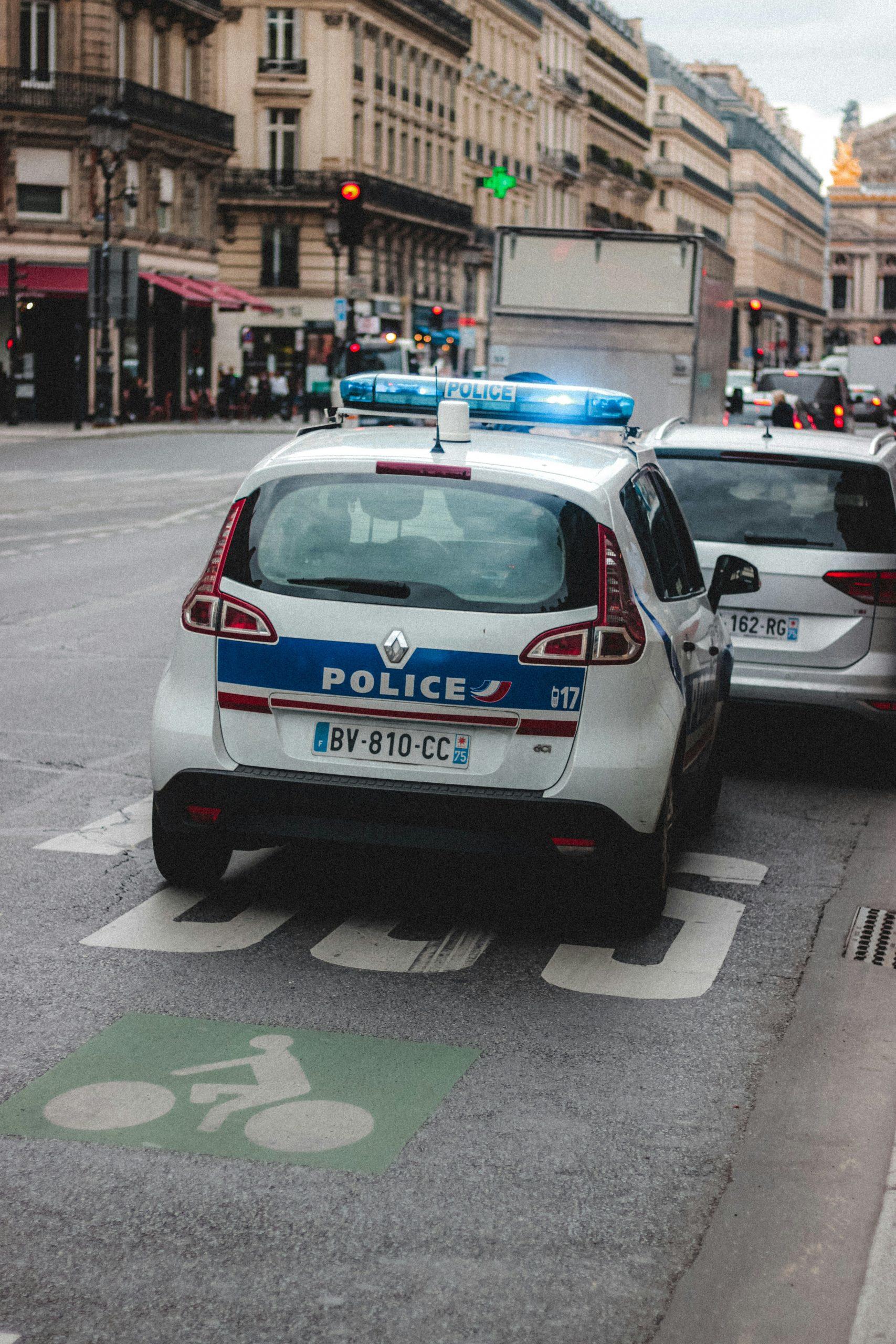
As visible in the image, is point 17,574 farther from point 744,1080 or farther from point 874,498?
point 744,1080

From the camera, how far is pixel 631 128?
118 meters

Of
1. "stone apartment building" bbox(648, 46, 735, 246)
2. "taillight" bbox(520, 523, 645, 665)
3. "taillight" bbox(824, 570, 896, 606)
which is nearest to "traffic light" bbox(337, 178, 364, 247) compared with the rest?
"taillight" bbox(824, 570, 896, 606)

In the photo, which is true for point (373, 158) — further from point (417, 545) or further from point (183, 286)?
point (417, 545)

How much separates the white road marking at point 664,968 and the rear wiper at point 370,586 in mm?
1186

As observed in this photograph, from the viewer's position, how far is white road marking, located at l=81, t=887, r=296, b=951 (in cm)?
632

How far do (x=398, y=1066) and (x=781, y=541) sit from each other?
5.17 metres

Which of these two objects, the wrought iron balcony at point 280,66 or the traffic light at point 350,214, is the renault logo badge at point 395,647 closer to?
the traffic light at point 350,214

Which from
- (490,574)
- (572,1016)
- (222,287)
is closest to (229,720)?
(490,574)

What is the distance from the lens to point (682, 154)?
13575cm

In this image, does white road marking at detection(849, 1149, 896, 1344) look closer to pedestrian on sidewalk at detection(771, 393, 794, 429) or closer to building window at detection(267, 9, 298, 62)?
pedestrian on sidewalk at detection(771, 393, 794, 429)

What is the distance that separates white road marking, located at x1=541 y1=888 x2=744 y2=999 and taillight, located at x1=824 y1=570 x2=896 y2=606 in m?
2.90

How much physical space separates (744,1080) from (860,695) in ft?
15.1

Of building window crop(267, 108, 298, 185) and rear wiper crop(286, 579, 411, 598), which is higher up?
building window crop(267, 108, 298, 185)

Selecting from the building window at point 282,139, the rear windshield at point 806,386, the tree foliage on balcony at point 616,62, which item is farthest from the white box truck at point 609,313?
the tree foliage on balcony at point 616,62
